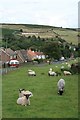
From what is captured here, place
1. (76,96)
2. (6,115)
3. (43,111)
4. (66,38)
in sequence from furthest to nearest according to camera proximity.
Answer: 1. (66,38)
2. (76,96)
3. (43,111)
4. (6,115)

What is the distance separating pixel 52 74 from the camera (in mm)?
46219

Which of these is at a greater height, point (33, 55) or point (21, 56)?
point (21, 56)

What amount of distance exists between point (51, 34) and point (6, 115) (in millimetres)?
182334

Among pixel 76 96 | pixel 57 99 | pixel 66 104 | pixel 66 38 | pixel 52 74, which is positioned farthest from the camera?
pixel 66 38

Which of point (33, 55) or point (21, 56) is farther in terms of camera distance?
point (33, 55)

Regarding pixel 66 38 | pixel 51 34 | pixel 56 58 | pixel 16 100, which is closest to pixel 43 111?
pixel 16 100

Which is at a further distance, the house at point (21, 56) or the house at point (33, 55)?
the house at point (33, 55)

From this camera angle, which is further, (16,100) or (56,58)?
(56,58)

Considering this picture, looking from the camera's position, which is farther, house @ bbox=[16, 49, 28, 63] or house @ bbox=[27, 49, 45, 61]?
house @ bbox=[27, 49, 45, 61]

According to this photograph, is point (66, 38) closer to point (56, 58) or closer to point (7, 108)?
point (56, 58)

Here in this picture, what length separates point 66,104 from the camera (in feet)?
71.5

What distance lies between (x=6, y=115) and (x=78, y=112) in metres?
3.78

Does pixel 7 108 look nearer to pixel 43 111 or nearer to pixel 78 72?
pixel 43 111

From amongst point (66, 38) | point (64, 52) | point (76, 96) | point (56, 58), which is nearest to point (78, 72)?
point (76, 96)
